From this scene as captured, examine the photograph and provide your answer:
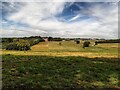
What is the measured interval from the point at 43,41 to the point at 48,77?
189 ft

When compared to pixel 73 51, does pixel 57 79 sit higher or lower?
higher

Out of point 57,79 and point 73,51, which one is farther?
point 73,51

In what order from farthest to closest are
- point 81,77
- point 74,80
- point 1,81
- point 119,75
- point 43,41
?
point 43,41
point 119,75
point 81,77
point 74,80
point 1,81

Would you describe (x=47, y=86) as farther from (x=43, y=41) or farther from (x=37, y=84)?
(x=43, y=41)

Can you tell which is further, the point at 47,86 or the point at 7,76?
the point at 7,76

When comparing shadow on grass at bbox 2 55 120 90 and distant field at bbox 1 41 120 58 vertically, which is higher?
shadow on grass at bbox 2 55 120 90

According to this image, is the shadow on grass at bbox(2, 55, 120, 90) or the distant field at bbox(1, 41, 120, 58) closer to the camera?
the shadow on grass at bbox(2, 55, 120, 90)

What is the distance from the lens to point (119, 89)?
11.3 meters

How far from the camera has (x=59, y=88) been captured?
34.8 feet

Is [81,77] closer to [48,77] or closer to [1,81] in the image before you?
[48,77]

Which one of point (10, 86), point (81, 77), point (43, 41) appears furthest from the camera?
point (43, 41)

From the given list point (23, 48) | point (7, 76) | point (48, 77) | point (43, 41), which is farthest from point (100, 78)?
point (43, 41)

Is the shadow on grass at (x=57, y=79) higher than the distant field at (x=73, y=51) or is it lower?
higher

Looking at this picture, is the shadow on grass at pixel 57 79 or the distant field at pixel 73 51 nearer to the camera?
the shadow on grass at pixel 57 79
